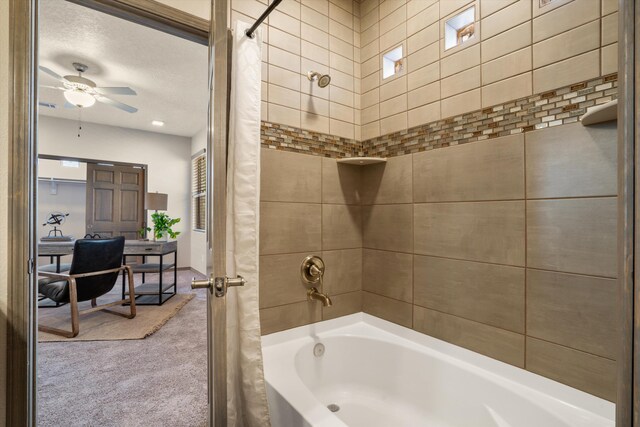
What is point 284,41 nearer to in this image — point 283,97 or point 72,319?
point 283,97

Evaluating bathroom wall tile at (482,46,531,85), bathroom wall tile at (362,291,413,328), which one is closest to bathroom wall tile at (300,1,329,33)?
bathroom wall tile at (482,46,531,85)

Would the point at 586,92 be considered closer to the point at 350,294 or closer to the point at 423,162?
the point at 423,162

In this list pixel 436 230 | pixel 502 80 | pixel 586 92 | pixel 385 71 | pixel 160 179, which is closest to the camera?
pixel 586 92

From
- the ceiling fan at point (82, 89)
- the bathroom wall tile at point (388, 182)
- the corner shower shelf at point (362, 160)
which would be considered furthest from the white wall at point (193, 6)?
the ceiling fan at point (82, 89)

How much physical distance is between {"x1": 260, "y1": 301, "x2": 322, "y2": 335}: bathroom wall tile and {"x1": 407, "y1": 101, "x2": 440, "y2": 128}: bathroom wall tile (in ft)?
4.01

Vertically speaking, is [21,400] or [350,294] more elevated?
[350,294]

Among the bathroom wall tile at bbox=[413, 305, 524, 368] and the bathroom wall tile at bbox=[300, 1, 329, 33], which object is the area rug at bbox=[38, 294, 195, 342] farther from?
the bathroom wall tile at bbox=[300, 1, 329, 33]

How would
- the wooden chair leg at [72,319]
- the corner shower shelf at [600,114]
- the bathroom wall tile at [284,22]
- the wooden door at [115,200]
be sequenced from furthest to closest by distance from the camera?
the wooden door at [115,200]
the wooden chair leg at [72,319]
the bathroom wall tile at [284,22]
the corner shower shelf at [600,114]

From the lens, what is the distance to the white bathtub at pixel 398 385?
3.67 feet

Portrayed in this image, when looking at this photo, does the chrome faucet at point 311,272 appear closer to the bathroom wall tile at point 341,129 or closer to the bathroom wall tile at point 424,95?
the bathroom wall tile at point 341,129

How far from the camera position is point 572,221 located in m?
1.13

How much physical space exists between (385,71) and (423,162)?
70 cm

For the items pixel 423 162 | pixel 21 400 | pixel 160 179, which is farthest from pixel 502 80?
pixel 160 179

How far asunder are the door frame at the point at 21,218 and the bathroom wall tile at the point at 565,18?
6.68 feet
